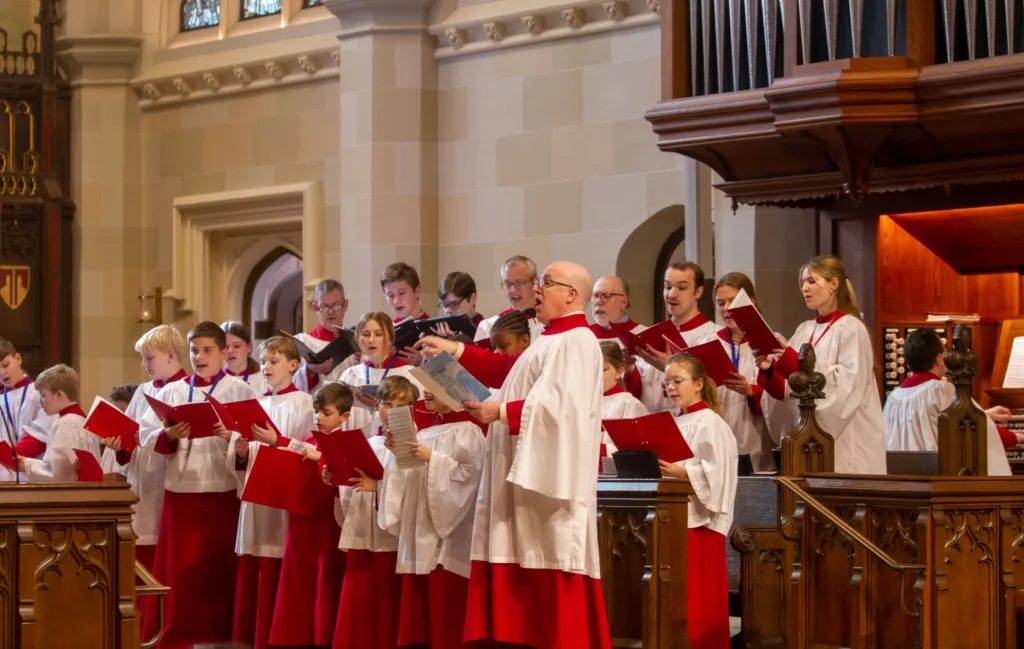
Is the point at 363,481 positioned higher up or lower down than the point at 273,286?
lower down

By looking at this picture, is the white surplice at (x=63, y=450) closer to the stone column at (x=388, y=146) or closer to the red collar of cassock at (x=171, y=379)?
the red collar of cassock at (x=171, y=379)

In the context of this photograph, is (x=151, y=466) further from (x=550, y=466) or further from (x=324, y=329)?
(x=550, y=466)

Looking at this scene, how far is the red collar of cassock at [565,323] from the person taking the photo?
6.60 metres

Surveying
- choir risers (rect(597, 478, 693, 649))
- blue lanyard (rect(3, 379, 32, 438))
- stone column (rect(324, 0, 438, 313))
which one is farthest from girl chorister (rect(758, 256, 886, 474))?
stone column (rect(324, 0, 438, 313))

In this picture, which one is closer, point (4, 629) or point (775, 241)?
point (4, 629)

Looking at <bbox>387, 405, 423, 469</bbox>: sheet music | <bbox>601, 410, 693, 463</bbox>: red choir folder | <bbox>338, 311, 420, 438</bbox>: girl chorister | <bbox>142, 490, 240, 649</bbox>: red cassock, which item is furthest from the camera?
<bbox>142, 490, 240, 649</bbox>: red cassock

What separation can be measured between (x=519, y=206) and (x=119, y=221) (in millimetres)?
4309

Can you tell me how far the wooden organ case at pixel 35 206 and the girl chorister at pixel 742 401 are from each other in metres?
8.29

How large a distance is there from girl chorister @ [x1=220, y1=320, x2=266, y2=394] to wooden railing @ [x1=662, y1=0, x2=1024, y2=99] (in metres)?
2.83

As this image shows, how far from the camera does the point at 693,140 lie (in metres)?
9.81

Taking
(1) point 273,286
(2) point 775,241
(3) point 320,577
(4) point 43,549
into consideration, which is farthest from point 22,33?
(4) point 43,549

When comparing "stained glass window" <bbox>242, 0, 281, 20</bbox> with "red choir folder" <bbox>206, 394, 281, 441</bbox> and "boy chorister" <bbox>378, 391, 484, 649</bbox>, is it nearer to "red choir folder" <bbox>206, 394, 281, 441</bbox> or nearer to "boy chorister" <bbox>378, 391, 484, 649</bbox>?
"red choir folder" <bbox>206, 394, 281, 441</bbox>

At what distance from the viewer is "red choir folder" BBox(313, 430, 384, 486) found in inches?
297

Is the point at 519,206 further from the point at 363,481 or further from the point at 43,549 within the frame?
the point at 43,549
